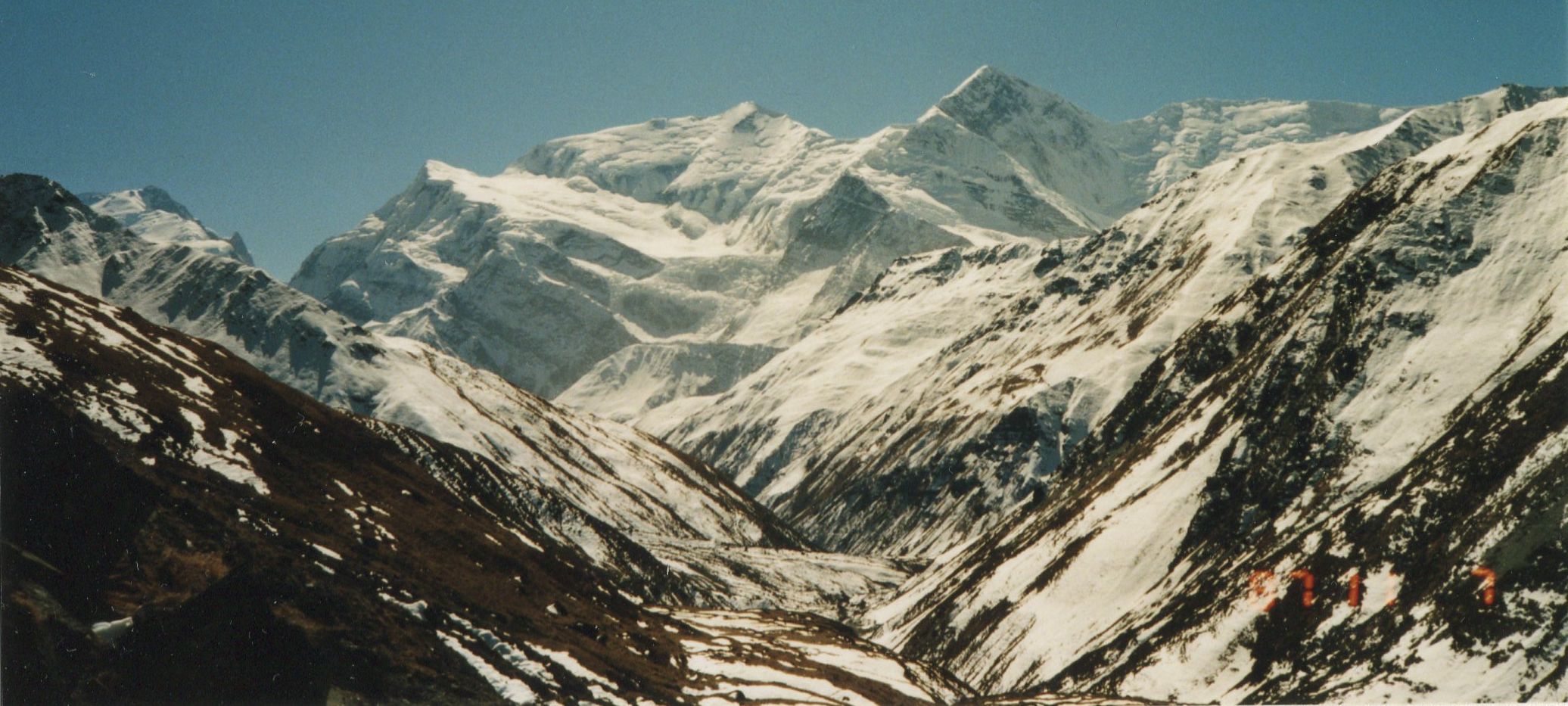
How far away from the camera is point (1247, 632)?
82.6m

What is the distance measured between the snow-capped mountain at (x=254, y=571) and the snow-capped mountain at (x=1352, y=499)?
26.5m

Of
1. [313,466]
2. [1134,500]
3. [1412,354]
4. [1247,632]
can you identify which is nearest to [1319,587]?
[1247,632]

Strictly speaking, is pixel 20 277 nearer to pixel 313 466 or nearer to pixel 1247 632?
pixel 313 466

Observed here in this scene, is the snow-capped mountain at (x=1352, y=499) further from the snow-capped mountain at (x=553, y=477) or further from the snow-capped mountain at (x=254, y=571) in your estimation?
the snow-capped mountain at (x=553, y=477)

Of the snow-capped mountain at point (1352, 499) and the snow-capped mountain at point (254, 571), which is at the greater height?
the snow-capped mountain at point (1352, 499)

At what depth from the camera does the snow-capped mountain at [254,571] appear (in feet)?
122

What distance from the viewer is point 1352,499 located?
91.1 m

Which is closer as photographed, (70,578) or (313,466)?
(70,578)

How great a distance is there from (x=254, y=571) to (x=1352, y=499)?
82550 millimetres

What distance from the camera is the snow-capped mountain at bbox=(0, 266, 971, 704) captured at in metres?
37.1

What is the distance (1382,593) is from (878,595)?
366ft
